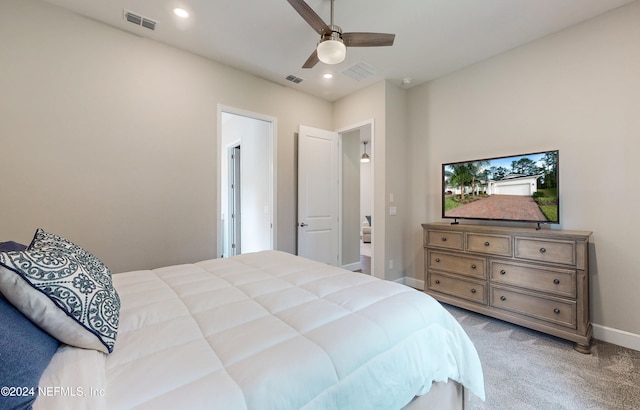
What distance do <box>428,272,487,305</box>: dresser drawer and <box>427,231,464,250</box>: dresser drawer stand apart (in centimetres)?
37

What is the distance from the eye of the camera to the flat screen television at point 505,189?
2.45 m

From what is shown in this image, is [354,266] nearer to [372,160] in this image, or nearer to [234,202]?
[372,160]

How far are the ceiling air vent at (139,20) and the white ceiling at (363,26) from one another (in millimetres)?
48

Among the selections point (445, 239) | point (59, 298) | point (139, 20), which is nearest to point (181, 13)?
point (139, 20)

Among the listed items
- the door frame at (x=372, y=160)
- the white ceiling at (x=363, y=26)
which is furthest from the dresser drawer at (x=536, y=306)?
the white ceiling at (x=363, y=26)

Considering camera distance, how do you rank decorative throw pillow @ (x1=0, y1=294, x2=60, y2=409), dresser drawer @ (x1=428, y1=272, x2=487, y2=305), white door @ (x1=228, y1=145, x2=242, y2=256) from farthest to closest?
white door @ (x1=228, y1=145, x2=242, y2=256) < dresser drawer @ (x1=428, y1=272, x2=487, y2=305) < decorative throw pillow @ (x1=0, y1=294, x2=60, y2=409)

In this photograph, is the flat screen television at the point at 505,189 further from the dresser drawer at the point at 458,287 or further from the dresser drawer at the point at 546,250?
the dresser drawer at the point at 458,287

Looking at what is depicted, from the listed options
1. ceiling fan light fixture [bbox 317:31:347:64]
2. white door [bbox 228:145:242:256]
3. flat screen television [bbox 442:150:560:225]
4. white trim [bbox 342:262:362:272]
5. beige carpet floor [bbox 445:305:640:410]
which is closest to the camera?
beige carpet floor [bbox 445:305:640:410]

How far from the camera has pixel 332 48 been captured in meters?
1.92

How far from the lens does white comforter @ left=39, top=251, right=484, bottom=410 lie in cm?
71

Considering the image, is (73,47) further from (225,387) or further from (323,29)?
(225,387)

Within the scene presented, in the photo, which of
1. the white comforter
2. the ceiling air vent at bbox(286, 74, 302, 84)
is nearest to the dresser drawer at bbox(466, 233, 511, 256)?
the white comforter

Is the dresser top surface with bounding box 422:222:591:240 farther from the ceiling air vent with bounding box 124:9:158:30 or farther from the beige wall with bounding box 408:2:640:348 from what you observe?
the ceiling air vent with bounding box 124:9:158:30

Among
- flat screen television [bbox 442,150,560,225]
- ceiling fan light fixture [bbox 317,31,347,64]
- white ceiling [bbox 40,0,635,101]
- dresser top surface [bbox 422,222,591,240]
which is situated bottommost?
dresser top surface [bbox 422,222,591,240]
